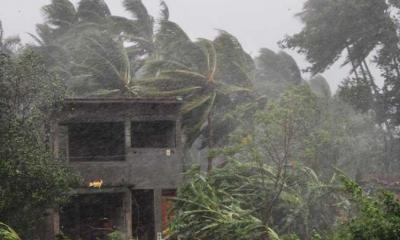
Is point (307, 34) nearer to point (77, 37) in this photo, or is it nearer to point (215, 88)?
point (215, 88)

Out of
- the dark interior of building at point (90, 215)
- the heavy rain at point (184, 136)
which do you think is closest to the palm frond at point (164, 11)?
the heavy rain at point (184, 136)

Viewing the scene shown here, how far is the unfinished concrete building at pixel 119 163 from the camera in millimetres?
17375

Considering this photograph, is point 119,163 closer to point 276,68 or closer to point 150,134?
point 150,134

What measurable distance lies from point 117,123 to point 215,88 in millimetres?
5056

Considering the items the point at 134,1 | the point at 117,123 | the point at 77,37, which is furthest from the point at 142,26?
the point at 117,123

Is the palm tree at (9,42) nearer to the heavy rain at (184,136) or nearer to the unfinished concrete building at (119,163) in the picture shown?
the heavy rain at (184,136)

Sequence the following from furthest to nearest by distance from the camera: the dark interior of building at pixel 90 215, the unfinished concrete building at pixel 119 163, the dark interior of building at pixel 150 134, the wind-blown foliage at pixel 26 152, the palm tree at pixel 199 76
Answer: the palm tree at pixel 199 76
the dark interior of building at pixel 150 134
the dark interior of building at pixel 90 215
the unfinished concrete building at pixel 119 163
the wind-blown foliage at pixel 26 152

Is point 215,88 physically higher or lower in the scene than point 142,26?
lower

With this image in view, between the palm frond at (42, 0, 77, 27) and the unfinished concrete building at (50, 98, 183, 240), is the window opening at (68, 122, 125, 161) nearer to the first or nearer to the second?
the unfinished concrete building at (50, 98, 183, 240)

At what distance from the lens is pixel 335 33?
85.7 ft

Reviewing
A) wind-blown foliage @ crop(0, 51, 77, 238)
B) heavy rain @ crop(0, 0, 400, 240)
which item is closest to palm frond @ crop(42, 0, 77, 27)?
heavy rain @ crop(0, 0, 400, 240)

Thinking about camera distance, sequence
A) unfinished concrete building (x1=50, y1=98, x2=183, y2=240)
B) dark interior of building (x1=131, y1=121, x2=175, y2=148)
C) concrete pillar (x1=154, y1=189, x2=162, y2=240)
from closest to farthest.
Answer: unfinished concrete building (x1=50, y1=98, x2=183, y2=240), concrete pillar (x1=154, y1=189, x2=162, y2=240), dark interior of building (x1=131, y1=121, x2=175, y2=148)

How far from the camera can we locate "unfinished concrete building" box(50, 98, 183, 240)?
17375mm

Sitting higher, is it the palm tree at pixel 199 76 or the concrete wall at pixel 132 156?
the palm tree at pixel 199 76
